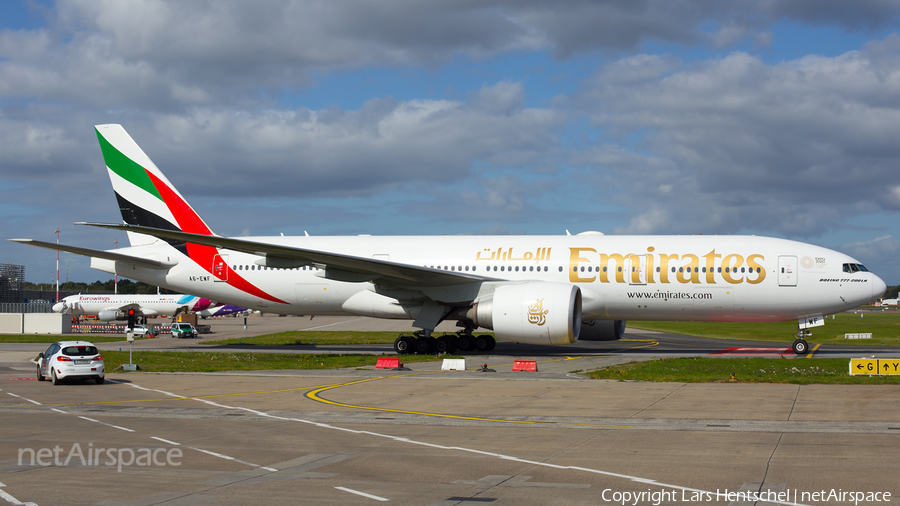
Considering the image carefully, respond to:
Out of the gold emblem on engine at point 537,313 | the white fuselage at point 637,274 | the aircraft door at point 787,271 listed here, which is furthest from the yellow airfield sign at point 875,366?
the gold emblem on engine at point 537,313

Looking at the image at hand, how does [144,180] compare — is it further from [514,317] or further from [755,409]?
[755,409]

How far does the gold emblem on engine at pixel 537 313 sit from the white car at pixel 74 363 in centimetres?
1401

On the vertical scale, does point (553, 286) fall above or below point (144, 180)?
below

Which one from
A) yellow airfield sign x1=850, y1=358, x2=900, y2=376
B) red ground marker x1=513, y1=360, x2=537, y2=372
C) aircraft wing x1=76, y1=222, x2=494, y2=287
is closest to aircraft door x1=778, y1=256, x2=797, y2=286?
yellow airfield sign x1=850, y1=358, x2=900, y2=376

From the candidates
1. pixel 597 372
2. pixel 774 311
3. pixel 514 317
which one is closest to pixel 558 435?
pixel 597 372

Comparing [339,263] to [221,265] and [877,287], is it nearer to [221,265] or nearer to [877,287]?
[221,265]

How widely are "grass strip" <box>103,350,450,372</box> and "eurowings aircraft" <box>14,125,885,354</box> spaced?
2.58m

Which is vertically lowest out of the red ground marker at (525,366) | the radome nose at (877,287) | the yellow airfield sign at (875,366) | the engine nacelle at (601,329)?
the red ground marker at (525,366)

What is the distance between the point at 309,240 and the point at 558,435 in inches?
888

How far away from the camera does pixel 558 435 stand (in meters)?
12.6

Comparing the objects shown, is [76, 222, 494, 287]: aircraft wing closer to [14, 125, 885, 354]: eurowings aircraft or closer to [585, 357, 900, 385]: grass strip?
[14, 125, 885, 354]: eurowings aircraft

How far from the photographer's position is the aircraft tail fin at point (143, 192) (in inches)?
1281

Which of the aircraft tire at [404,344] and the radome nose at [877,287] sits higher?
the radome nose at [877,287]

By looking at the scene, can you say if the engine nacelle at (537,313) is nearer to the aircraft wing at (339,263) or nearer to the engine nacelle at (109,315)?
the aircraft wing at (339,263)
